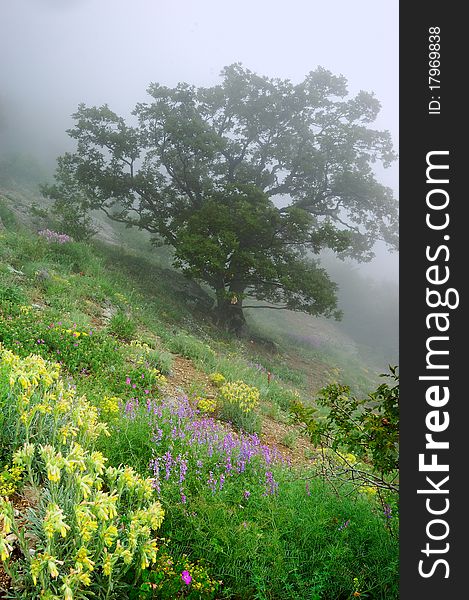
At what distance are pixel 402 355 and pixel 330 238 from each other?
12.8 metres

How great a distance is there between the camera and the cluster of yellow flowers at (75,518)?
1.93m

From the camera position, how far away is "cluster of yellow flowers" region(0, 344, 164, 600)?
1930 millimetres

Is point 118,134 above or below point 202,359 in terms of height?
above

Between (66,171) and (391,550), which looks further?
(66,171)

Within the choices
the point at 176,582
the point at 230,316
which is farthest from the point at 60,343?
the point at 230,316

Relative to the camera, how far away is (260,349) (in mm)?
15539

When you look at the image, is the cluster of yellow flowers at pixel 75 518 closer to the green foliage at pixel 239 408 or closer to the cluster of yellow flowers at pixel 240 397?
the green foliage at pixel 239 408

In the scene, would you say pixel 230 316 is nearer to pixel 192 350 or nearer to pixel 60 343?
pixel 192 350

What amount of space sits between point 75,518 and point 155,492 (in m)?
0.90

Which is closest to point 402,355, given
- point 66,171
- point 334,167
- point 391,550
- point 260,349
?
point 391,550

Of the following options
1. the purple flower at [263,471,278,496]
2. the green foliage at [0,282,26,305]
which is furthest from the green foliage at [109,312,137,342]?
the purple flower at [263,471,278,496]

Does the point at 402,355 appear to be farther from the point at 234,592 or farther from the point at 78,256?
the point at 78,256

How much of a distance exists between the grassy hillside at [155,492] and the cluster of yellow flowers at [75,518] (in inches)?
0.4

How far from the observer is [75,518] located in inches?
89.1
